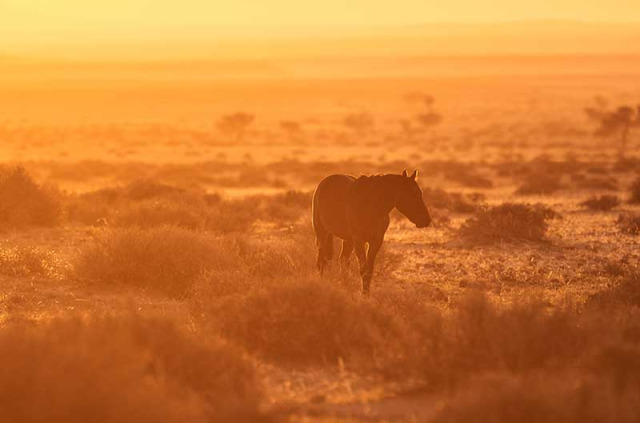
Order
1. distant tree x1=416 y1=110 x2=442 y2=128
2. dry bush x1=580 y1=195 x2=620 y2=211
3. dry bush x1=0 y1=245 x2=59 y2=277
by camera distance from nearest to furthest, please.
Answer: dry bush x1=0 y1=245 x2=59 y2=277 → dry bush x1=580 y1=195 x2=620 y2=211 → distant tree x1=416 y1=110 x2=442 y2=128

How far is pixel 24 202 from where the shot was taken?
75.4 ft

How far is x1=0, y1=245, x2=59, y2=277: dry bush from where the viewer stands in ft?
54.9

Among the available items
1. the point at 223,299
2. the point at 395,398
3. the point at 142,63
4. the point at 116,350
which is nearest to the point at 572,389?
the point at 395,398

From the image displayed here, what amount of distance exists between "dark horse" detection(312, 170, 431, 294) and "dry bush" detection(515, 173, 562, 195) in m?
20.4

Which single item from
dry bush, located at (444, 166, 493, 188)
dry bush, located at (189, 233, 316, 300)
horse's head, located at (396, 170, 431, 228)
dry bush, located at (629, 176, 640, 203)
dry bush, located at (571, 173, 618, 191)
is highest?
horse's head, located at (396, 170, 431, 228)

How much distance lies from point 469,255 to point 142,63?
176 metres

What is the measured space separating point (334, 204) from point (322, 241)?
771mm

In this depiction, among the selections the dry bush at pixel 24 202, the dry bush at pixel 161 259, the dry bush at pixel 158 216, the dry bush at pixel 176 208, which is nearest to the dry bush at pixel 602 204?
the dry bush at pixel 176 208

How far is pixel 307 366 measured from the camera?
10789 millimetres

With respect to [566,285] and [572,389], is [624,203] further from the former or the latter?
[572,389]

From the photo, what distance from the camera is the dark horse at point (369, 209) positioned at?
540 inches

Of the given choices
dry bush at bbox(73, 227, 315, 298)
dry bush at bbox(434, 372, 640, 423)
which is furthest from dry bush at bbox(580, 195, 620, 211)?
dry bush at bbox(434, 372, 640, 423)

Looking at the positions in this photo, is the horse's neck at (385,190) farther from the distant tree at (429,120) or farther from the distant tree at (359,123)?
the distant tree at (429,120)

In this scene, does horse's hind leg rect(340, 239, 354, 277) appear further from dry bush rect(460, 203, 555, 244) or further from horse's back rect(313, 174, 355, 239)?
dry bush rect(460, 203, 555, 244)
